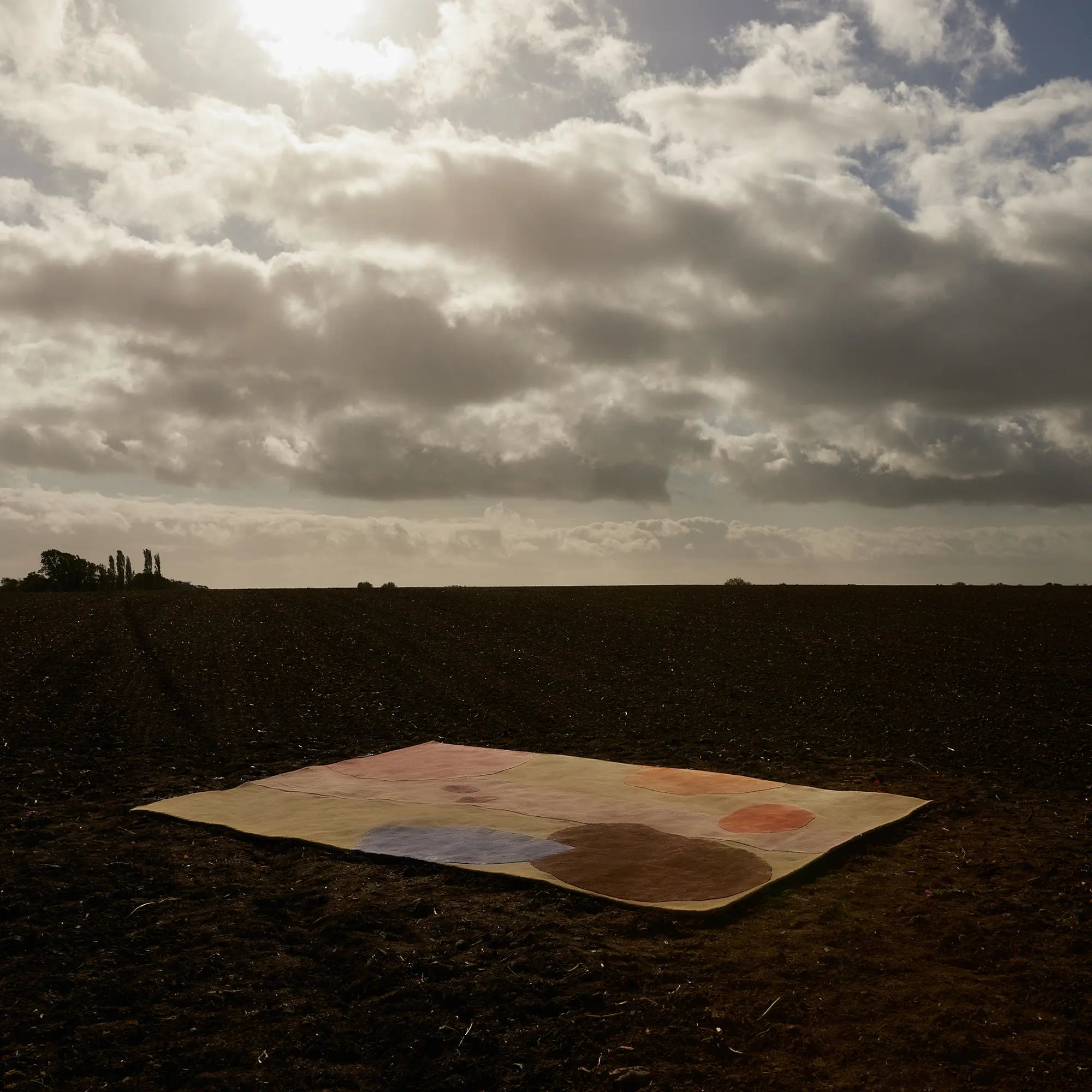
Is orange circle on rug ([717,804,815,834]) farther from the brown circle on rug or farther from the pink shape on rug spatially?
the pink shape on rug

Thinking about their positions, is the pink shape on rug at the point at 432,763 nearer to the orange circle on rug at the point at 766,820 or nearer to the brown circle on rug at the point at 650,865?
the brown circle on rug at the point at 650,865

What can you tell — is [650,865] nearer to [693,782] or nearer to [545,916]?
[545,916]

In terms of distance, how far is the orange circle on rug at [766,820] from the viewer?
693 centimetres

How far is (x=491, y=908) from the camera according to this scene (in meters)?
5.49

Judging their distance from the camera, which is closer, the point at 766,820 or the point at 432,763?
the point at 766,820

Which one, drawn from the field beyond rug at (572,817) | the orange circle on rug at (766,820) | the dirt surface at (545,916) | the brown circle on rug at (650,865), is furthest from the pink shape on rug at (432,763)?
the orange circle on rug at (766,820)

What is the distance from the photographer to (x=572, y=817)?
24.2 feet

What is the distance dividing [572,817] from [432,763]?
8.13 ft

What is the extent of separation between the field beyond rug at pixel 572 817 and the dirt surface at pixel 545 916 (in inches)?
10.2

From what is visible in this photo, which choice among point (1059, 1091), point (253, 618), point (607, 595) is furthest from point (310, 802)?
point (607, 595)

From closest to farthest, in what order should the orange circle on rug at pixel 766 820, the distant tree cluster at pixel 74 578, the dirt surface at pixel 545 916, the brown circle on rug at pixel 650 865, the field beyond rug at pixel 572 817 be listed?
the dirt surface at pixel 545 916 → the brown circle on rug at pixel 650 865 → the field beyond rug at pixel 572 817 → the orange circle on rug at pixel 766 820 → the distant tree cluster at pixel 74 578

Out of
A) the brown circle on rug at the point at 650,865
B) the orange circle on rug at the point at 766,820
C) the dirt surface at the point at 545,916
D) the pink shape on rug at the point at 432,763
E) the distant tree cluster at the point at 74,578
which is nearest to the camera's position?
the dirt surface at the point at 545,916

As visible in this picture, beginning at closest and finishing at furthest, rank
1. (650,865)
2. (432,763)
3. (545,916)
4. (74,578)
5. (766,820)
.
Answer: (545,916), (650,865), (766,820), (432,763), (74,578)

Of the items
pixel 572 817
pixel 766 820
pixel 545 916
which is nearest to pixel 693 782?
pixel 766 820
